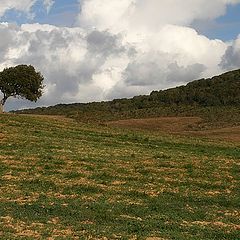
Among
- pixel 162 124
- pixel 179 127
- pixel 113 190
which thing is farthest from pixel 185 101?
pixel 113 190

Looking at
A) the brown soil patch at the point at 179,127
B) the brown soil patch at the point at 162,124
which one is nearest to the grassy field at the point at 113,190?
the brown soil patch at the point at 179,127

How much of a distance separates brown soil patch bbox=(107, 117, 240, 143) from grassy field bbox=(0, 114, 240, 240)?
19352mm

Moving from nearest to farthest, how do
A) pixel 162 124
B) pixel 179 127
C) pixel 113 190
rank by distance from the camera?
pixel 113 190
pixel 179 127
pixel 162 124

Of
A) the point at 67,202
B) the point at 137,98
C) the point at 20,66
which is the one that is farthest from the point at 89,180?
the point at 137,98

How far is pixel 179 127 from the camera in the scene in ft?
265

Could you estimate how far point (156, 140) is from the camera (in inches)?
2000

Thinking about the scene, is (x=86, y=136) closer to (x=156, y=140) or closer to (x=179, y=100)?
(x=156, y=140)

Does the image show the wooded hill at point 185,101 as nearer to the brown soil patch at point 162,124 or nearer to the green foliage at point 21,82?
the brown soil patch at point 162,124

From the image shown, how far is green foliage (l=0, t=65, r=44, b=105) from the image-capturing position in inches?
3209

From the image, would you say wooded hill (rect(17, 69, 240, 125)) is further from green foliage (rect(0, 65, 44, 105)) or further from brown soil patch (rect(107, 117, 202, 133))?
green foliage (rect(0, 65, 44, 105))

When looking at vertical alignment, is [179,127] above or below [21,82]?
below

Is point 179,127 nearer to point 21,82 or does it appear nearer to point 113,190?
point 21,82

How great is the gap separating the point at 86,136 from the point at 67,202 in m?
26.2

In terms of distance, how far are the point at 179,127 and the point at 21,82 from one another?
88.3 feet
